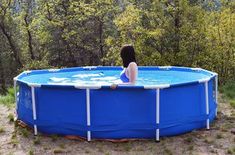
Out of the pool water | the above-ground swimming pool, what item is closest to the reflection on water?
the pool water

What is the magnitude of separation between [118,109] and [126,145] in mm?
601

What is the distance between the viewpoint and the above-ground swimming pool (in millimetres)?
6523

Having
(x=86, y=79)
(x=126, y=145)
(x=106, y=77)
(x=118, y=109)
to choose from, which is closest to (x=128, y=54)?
(x=118, y=109)

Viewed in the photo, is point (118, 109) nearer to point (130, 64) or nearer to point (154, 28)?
point (130, 64)

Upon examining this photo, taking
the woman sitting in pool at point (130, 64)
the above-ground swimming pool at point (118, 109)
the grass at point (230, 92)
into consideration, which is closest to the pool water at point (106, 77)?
the grass at point (230, 92)

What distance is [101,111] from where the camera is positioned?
6562 millimetres

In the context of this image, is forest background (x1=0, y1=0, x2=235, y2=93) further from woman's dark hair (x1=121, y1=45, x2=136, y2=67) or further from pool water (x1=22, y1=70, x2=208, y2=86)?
woman's dark hair (x1=121, y1=45, x2=136, y2=67)

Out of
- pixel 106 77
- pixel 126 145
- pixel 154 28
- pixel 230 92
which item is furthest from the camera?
pixel 154 28

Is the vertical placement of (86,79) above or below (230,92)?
above

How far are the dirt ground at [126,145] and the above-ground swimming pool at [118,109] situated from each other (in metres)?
0.17

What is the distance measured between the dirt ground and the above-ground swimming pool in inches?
6.7

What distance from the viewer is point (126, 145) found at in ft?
21.2

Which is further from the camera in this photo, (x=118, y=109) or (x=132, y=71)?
(x=132, y=71)

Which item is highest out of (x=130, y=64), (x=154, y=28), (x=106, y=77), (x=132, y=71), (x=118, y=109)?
(x=154, y=28)
